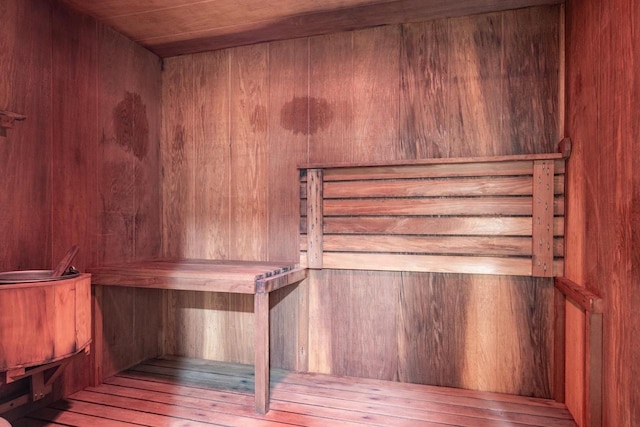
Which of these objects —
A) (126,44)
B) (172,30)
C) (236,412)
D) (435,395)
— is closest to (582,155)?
(435,395)

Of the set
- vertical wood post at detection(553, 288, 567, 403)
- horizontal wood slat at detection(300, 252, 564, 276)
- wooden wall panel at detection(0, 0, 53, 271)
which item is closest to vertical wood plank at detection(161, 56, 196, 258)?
wooden wall panel at detection(0, 0, 53, 271)

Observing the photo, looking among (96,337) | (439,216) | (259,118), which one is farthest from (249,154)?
(96,337)

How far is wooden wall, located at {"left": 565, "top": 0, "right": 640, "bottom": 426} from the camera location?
4.12 ft

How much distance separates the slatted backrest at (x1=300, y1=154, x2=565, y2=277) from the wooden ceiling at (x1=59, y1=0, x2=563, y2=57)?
0.83 metres

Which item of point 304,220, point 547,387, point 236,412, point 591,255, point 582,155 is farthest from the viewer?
point 304,220

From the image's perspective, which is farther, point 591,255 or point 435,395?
point 435,395

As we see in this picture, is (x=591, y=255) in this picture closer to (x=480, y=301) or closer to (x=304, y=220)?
(x=480, y=301)

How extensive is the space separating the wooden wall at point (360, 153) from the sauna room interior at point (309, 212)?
0.04 feet

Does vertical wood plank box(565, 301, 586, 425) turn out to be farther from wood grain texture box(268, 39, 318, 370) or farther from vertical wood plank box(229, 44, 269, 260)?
vertical wood plank box(229, 44, 269, 260)

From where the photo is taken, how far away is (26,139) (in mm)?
1854

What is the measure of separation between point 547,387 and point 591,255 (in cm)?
85

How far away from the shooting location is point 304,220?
A: 2.35m

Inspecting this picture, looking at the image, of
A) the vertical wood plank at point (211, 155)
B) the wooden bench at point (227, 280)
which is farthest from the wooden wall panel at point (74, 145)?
the vertical wood plank at point (211, 155)

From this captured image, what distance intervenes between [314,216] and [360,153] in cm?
47
